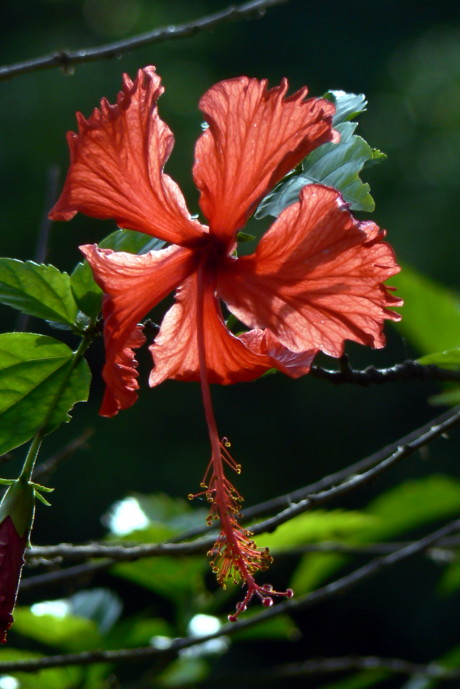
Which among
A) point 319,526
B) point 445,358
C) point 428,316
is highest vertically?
point 428,316

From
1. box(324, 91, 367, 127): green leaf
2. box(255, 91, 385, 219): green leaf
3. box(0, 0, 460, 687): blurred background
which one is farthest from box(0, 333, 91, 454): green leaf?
box(0, 0, 460, 687): blurred background

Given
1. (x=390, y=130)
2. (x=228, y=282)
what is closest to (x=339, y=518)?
(x=228, y=282)

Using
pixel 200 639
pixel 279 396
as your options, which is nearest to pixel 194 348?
pixel 200 639

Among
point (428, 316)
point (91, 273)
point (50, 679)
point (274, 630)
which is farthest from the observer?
point (274, 630)

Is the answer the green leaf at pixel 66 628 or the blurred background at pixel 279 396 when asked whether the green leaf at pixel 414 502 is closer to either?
the green leaf at pixel 66 628

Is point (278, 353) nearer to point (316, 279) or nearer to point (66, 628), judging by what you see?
point (316, 279)

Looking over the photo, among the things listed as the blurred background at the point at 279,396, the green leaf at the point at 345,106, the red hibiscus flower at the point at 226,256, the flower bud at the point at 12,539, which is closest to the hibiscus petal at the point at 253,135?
the red hibiscus flower at the point at 226,256
